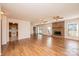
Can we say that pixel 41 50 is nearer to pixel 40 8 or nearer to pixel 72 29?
pixel 40 8

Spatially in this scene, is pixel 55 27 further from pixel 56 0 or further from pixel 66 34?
pixel 56 0

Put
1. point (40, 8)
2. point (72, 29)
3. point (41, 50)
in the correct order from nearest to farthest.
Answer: point (41, 50), point (40, 8), point (72, 29)

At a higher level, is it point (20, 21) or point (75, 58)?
point (20, 21)

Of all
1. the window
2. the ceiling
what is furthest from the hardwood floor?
the window

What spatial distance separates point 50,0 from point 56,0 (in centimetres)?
16

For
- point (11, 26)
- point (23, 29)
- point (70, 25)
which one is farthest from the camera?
point (11, 26)

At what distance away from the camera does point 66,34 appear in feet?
41.8

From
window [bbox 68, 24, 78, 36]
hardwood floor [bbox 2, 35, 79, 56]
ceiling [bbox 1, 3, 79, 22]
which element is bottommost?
hardwood floor [bbox 2, 35, 79, 56]

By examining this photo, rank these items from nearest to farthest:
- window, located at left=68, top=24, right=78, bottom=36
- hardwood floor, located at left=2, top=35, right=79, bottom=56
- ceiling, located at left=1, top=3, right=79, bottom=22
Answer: hardwood floor, located at left=2, top=35, right=79, bottom=56 < ceiling, located at left=1, top=3, right=79, bottom=22 < window, located at left=68, top=24, right=78, bottom=36

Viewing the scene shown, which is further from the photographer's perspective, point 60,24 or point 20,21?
point 60,24

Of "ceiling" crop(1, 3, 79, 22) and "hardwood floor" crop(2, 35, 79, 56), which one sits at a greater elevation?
"ceiling" crop(1, 3, 79, 22)

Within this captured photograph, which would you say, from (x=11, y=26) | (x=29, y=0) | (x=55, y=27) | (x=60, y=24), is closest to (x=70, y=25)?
(x=60, y=24)

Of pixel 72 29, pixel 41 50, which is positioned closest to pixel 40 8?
pixel 41 50

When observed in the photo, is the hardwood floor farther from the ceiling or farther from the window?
the window
